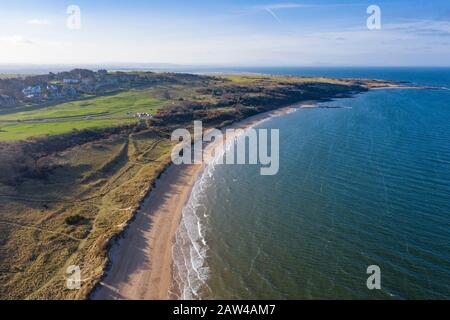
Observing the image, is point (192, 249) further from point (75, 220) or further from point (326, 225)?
point (326, 225)

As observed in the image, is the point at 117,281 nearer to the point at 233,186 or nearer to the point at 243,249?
the point at 243,249

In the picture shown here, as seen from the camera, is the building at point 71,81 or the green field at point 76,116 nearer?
the green field at point 76,116

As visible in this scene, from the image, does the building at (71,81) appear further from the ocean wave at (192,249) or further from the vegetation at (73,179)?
the ocean wave at (192,249)
